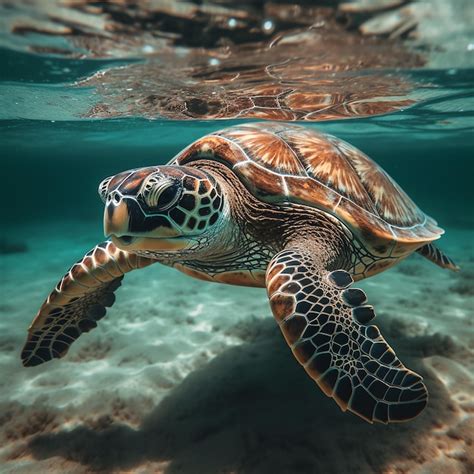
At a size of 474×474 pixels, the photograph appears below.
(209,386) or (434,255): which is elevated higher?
(434,255)

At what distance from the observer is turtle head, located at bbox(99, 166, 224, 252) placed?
2.55m

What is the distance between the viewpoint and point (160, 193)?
8.56ft

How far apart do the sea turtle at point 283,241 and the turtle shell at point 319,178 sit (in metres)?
0.01

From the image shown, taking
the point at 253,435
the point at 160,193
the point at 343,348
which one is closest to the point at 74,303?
the point at 160,193

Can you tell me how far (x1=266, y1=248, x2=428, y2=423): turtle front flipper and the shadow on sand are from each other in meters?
0.88

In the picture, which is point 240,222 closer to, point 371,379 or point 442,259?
point 371,379

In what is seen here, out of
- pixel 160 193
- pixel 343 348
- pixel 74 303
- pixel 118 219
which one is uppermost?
pixel 160 193

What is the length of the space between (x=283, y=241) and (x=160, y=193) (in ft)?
4.45

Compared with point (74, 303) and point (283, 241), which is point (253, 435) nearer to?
point (283, 241)

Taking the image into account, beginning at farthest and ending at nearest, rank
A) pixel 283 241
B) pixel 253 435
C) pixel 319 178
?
pixel 319 178, pixel 283 241, pixel 253 435

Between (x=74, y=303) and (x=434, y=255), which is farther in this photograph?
(x=434, y=255)

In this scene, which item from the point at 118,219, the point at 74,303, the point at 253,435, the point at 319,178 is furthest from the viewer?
the point at 74,303

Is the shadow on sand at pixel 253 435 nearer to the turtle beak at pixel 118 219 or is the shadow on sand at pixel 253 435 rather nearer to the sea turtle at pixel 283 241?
the sea turtle at pixel 283 241

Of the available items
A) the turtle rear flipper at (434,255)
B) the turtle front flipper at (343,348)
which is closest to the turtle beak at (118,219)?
the turtle front flipper at (343,348)
